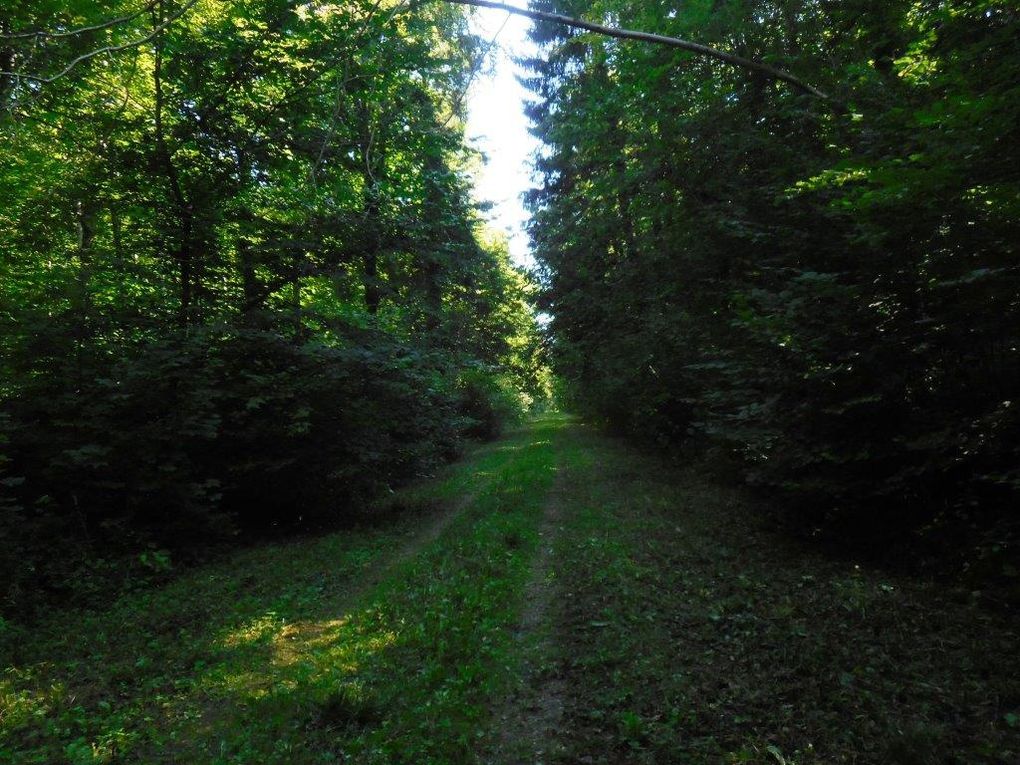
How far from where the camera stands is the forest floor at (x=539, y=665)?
4.29 meters

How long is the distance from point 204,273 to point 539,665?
9.88m

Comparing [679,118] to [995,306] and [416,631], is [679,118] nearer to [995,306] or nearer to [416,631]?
[995,306]

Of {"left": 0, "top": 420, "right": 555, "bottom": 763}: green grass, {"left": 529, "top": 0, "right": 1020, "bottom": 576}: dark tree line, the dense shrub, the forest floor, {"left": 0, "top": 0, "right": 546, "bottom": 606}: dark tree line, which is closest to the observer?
the forest floor

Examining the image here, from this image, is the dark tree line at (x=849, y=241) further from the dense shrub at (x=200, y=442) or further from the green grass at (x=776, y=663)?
the dense shrub at (x=200, y=442)

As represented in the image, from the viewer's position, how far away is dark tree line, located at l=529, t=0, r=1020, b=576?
19.2ft

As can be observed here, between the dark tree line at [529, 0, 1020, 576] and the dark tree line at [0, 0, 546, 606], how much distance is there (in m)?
4.77

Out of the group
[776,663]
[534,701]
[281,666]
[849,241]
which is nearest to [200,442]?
[281,666]

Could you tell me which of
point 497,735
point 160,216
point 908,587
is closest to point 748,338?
point 908,587

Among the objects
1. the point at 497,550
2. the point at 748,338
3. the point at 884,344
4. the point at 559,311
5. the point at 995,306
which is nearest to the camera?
the point at 995,306

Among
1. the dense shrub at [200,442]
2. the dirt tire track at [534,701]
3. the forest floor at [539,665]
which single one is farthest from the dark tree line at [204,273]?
the dirt tire track at [534,701]

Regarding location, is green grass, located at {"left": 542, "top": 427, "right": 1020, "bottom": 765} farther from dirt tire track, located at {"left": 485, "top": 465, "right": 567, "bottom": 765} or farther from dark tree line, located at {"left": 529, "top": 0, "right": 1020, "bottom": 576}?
dark tree line, located at {"left": 529, "top": 0, "right": 1020, "bottom": 576}

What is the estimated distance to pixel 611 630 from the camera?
20.3 feet

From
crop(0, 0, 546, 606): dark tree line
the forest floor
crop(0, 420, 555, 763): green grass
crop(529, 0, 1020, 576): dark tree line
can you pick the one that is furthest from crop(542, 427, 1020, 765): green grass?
crop(0, 0, 546, 606): dark tree line

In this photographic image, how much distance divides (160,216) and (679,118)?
10271mm
